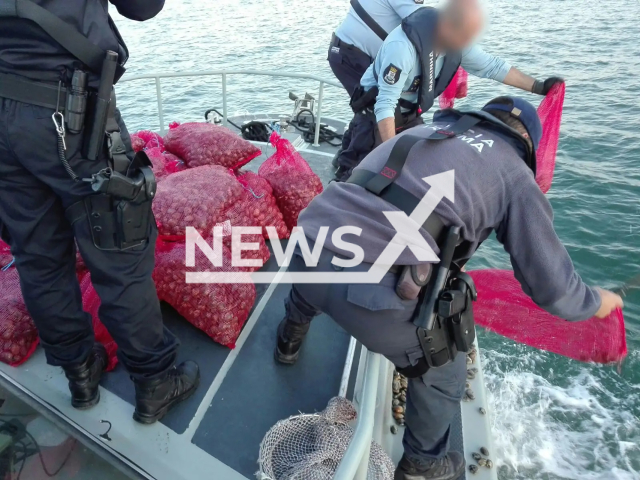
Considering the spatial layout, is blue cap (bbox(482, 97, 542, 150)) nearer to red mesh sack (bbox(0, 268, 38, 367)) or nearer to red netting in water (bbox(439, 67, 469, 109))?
red mesh sack (bbox(0, 268, 38, 367))

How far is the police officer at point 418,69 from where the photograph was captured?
2594mm

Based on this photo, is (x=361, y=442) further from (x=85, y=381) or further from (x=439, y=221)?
(x=85, y=381)

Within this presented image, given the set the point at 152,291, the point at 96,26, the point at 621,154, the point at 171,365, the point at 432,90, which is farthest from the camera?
the point at 621,154

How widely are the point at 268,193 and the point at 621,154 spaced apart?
7152 millimetres

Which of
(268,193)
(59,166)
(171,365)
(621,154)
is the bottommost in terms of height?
(621,154)

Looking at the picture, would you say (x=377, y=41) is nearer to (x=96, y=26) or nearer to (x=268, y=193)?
(x=268, y=193)

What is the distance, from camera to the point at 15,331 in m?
2.29

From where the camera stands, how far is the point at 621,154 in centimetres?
775

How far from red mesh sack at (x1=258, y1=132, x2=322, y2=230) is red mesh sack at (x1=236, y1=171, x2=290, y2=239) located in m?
0.05

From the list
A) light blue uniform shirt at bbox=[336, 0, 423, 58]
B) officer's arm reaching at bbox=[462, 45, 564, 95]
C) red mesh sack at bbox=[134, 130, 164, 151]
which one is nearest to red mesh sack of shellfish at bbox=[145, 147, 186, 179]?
red mesh sack at bbox=[134, 130, 164, 151]

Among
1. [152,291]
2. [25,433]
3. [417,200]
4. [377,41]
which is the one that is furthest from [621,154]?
[25,433]

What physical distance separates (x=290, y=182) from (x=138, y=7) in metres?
1.72

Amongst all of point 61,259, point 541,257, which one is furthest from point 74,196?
point 541,257

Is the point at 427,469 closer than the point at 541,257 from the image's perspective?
No
